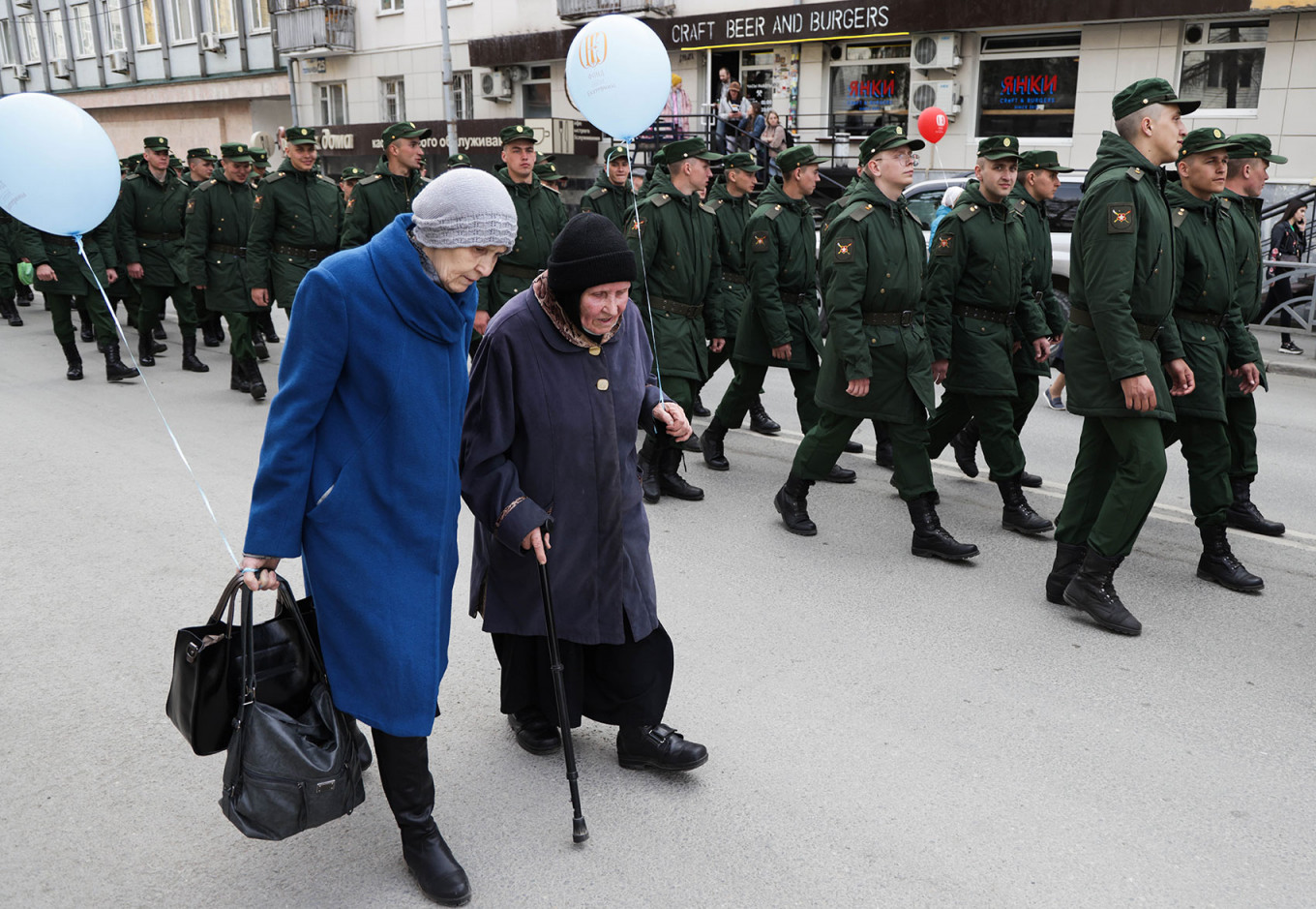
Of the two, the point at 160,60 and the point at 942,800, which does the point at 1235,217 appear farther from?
the point at 160,60

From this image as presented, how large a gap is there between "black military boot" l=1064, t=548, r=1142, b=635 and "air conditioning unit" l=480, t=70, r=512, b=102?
25791mm

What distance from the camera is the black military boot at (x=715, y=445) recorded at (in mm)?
7367

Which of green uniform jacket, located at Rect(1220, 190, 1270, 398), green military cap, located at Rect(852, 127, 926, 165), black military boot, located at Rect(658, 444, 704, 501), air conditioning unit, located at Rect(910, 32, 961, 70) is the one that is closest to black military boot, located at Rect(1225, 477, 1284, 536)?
green uniform jacket, located at Rect(1220, 190, 1270, 398)

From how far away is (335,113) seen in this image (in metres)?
33.2

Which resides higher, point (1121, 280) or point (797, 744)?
point (1121, 280)

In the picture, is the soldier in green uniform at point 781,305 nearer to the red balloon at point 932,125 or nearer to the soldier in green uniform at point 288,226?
the soldier in green uniform at point 288,226

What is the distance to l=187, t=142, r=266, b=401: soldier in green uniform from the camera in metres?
9.54

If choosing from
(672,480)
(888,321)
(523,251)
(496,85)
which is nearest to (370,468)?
(888,321)

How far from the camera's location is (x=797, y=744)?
374cm

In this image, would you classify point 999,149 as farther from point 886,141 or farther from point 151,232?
point 151,232

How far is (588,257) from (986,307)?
3588 millimetres

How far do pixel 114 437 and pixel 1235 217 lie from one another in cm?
733

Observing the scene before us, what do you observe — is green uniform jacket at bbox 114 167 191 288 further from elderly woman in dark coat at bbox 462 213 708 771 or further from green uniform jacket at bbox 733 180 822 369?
elderly woman in dark coat at bbox 462 213 708 771

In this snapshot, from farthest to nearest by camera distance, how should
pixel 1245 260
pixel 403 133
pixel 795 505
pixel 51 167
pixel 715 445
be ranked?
pixel 403 133 < pixel 715 445 < pixel 795 505 < pixel 1245 260 < pixel 51 167
